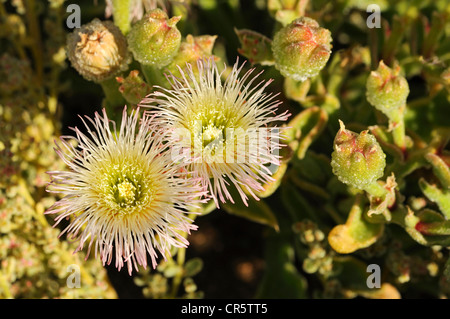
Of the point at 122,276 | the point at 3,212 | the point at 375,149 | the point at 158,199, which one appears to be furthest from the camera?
the point at 122,276

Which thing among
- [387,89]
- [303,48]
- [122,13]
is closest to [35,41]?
[122,13]

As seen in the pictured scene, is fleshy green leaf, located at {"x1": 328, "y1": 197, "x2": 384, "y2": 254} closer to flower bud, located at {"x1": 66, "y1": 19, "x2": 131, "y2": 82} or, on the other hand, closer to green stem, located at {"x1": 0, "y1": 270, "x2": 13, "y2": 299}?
flower bud, located at {"x1": 66, "y1": 19, "x2": 131, "y2": 82}

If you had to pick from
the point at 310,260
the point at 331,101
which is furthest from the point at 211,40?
the point at 310,260

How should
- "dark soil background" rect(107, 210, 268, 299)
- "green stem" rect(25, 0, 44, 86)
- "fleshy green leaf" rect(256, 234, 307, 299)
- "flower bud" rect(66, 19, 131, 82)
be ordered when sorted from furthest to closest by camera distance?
"dark soil background" rect(107, 210, 268, 299), "green stem" rect(25, 0, 44, 86), "fleshy green leaf" rect(256, 234, 307, 299), "flower bud" rect(66, 19, 131, 82)

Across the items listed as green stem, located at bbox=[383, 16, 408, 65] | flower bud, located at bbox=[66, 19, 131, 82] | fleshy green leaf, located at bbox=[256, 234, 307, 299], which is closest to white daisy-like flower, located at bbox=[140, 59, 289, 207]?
flower bud, located at bbox=[66, 19, 131, 82]

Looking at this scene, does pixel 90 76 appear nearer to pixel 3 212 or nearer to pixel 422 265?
pixel 3 212

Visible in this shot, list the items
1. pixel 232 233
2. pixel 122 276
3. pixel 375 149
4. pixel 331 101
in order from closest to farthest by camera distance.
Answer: pixel 375 149
pixel 331 101
pixel 122 276
pixel 232 233

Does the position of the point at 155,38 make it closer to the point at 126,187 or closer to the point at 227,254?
the point at 126,187
